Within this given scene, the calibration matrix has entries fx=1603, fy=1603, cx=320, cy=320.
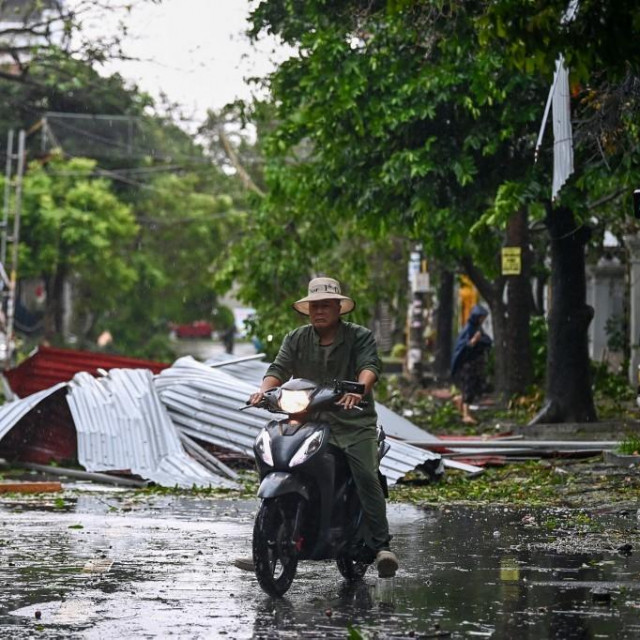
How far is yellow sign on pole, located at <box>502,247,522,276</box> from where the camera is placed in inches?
999

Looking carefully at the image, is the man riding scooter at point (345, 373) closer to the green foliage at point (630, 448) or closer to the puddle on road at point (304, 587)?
the puddle on road at point (304, 587)

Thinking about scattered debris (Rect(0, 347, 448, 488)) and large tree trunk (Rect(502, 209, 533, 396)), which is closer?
scattered debris (Rect(0, 347, 448, 488))

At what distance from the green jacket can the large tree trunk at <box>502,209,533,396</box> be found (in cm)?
1667

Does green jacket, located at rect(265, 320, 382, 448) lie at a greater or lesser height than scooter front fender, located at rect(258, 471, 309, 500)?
greater

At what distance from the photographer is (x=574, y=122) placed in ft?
60.4

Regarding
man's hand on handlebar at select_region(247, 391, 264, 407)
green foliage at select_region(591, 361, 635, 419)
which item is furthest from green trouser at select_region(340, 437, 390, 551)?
green foliage at select_region(591, 361, 635, 419)

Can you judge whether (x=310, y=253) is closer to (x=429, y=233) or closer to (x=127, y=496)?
(x=429, y=233)

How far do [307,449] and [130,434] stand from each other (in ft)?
30.3

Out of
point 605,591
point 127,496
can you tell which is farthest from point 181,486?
point 605,591

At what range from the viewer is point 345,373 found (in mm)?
9391

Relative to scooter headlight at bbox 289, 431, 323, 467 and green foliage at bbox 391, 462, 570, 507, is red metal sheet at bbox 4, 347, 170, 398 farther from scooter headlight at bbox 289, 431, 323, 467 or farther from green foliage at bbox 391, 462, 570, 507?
scooter headlight at bbox 289, 431, 323, 467

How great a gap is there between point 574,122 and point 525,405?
8293mm

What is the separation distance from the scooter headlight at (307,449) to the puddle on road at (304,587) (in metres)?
0.74

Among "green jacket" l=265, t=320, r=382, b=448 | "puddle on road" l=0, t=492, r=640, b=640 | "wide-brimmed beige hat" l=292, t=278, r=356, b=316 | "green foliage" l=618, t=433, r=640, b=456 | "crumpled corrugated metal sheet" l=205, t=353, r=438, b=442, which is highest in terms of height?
"wide-brimmed beige hat" l=292, t=278, r=356, b=316
